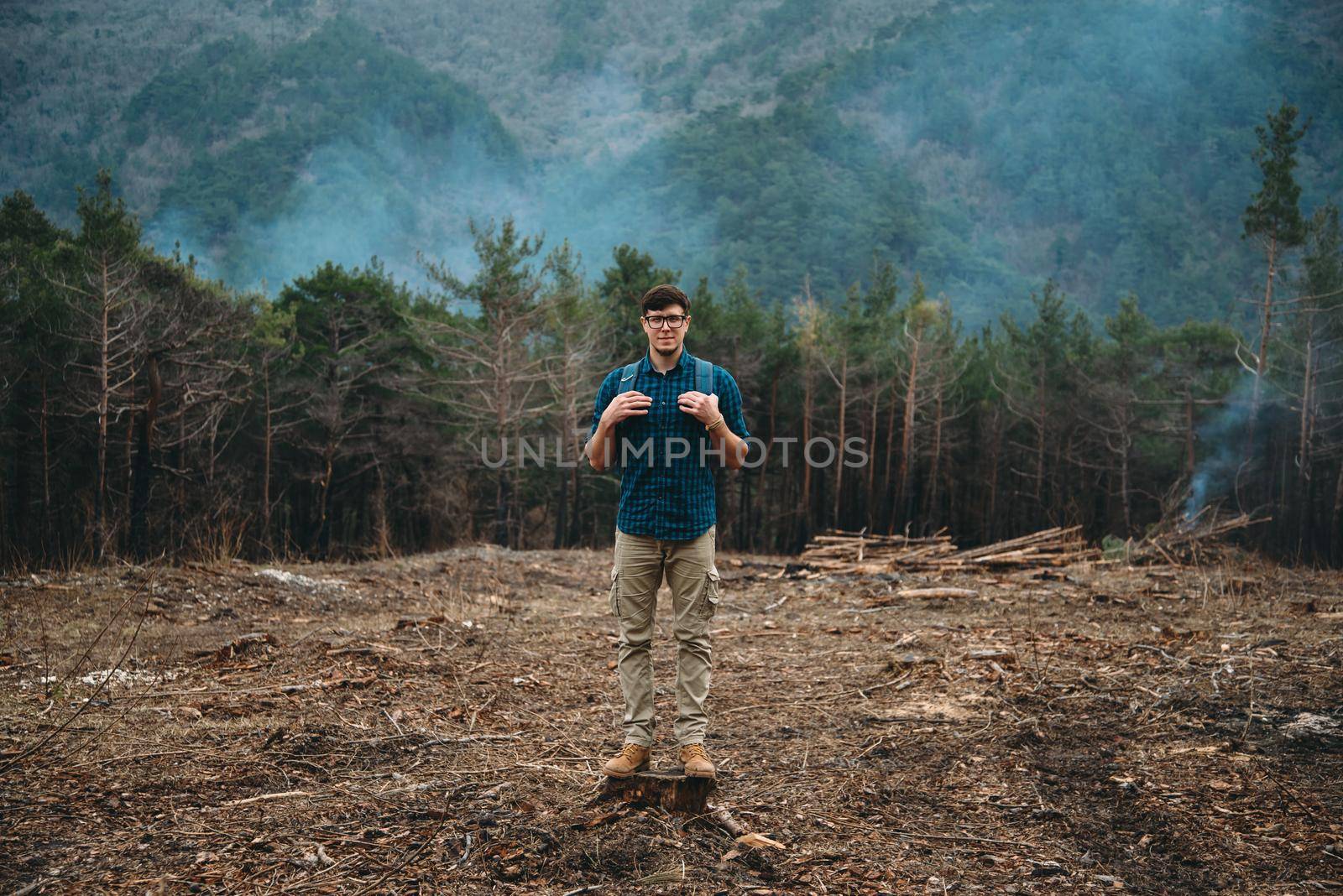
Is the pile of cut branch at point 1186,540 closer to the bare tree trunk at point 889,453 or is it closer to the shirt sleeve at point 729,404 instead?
the shirt sleeve at point 729,404

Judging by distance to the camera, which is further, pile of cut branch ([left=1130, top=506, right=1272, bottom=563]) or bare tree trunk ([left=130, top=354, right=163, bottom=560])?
bare tree trunk ([left=130, top=354, right=163, bottom=560])

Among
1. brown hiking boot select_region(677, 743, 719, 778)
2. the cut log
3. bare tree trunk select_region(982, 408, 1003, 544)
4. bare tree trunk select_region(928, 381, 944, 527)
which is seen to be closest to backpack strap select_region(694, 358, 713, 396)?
brown hiking boot select_region(677, 743, 719, 778)

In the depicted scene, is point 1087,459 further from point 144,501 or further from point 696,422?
point 696,422

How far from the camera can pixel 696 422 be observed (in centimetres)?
380

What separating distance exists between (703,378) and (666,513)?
2.05 feet

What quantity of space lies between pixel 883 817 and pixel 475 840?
1.94m

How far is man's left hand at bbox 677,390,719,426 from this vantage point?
3.62 meters

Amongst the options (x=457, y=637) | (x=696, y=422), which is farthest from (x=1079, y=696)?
(x=457, y=637)

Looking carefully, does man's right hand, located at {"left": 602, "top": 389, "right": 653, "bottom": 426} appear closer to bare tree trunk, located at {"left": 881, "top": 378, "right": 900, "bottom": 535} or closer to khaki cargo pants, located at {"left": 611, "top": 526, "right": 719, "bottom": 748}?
khaki cargo pants, located at {"left": 611, "top": 526, "right": 719, "bottom": 748}

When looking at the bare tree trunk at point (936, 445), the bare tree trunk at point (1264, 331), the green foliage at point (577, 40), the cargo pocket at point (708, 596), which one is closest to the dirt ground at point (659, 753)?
the cargo pocket at point (708, 596)

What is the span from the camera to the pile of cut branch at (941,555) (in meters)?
14.6

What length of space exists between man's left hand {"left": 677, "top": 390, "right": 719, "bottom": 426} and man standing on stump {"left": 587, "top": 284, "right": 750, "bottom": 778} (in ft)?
0.24

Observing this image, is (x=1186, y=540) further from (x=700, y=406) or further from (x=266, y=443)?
(x=266, y=443)

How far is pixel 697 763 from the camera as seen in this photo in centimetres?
383
